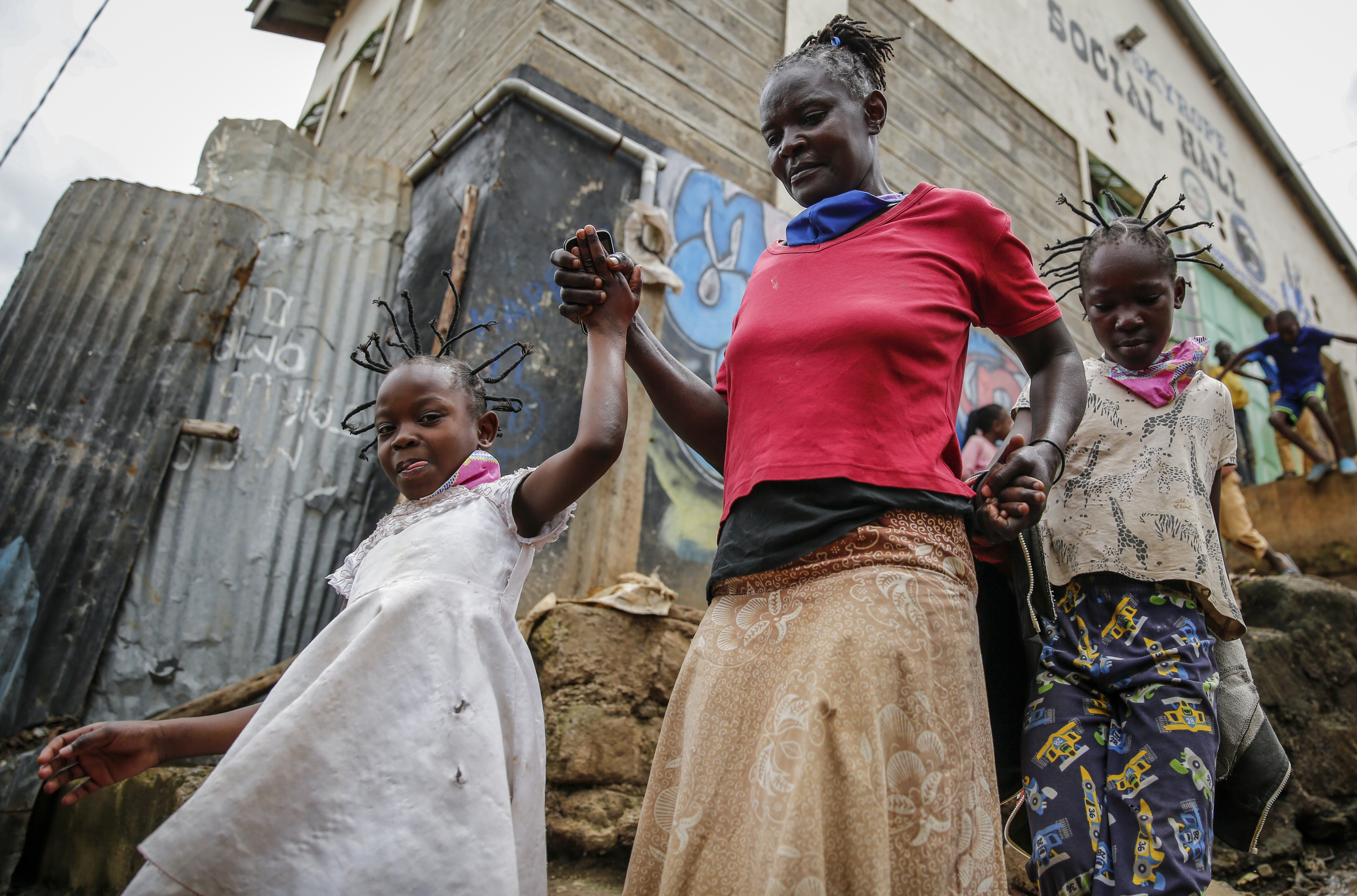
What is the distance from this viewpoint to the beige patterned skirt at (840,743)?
995mm

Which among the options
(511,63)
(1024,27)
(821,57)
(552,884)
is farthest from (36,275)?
(1024,27)

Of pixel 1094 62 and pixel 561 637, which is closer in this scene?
pixel 561 637

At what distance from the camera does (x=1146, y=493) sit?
1.64m

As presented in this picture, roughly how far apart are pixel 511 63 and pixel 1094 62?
798 centimetres

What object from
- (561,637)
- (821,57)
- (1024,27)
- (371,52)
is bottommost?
(561,637)

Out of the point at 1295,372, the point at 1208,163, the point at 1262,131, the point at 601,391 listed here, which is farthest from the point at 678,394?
the point at 1262,131

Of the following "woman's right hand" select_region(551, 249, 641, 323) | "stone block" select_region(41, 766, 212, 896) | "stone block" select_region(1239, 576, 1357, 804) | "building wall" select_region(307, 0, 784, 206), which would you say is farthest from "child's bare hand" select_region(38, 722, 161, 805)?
"building wall" select_region(307, 0, 784, 206)

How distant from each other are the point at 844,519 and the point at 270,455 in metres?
3.79

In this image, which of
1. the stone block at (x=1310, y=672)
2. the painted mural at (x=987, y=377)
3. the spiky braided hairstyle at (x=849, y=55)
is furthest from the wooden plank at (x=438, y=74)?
the stone block at (x=1310, y=672)

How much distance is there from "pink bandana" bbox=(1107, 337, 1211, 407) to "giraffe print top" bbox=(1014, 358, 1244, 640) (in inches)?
0.5

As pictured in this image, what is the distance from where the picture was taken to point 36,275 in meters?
3.98

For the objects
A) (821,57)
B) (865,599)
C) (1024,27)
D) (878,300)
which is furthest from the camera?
(1024,27)

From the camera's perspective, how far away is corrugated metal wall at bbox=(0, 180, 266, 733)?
11.6ft

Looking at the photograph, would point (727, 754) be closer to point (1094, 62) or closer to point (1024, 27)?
point (1024, 27)
